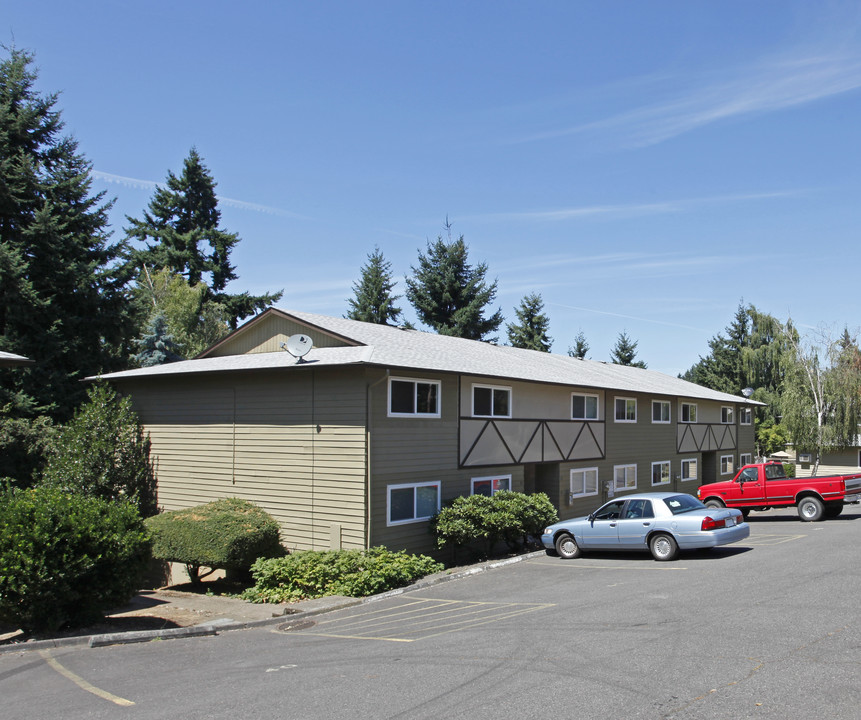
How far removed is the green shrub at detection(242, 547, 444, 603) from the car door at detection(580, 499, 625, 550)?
168 inches

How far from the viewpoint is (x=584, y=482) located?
26062 millimetres

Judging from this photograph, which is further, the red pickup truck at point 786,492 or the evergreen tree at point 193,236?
the evergreen tree at point 193,236

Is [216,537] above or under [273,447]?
under

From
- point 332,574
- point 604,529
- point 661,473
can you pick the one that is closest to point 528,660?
point 332,574

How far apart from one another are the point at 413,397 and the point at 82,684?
36.6 ft

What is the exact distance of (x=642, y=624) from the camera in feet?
34.2

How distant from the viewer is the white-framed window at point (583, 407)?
25.7m

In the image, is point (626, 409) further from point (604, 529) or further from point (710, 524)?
point (710, 524)

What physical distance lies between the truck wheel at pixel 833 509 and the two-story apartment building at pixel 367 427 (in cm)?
697

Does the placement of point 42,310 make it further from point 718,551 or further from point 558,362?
point 718,551

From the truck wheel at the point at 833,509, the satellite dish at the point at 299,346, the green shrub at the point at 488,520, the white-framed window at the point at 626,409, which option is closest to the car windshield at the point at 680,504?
the green shrub at the point at 488,520

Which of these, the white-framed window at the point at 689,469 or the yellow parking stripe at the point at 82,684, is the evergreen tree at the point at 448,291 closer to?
the white-framed window at the point at 689,469

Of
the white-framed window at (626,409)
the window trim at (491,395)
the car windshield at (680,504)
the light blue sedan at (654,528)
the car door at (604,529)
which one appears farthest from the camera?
the white-framed window at (626,409)

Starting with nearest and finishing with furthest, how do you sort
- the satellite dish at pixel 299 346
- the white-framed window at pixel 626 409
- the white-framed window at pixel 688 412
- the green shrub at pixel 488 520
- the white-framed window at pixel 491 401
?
the green shrub at pixel 488 520, the satellite dish at pixel 299 346, the white-framed window at pixel 491 401, the white-framed window at pixel 626 409, the white-framed window at pixel 688 412
